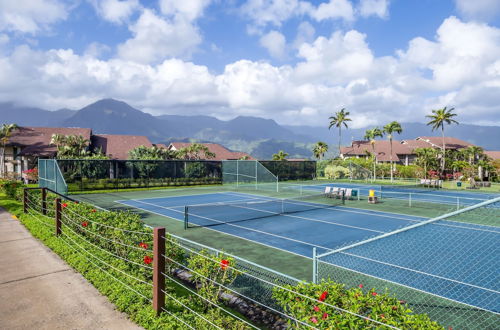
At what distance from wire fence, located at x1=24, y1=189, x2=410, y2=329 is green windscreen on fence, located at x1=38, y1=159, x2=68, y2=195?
17.5 m

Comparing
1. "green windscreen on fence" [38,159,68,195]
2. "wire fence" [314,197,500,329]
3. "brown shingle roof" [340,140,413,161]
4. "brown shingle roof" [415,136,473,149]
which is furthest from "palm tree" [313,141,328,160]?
"wire fence" [314,197,500,329]

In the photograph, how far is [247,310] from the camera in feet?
23.7

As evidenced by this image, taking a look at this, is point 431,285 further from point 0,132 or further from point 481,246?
point 0,132

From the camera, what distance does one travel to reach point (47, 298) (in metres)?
7.26

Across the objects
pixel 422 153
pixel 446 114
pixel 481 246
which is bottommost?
pixel 481 246

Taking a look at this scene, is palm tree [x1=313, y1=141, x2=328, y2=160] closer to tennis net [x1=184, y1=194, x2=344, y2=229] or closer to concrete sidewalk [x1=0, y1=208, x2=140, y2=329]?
tennis net [x1=184, y1=194, x2=344, y2=229]

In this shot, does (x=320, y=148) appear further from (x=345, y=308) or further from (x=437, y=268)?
(x=345, y=308)

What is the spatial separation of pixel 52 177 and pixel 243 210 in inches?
713

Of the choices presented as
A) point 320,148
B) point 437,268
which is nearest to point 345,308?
point 437,268

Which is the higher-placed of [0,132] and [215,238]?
[0,132]

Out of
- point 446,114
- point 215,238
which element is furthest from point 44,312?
point 446,114

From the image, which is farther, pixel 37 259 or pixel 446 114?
pixel 446 114

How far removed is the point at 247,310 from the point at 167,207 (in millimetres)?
17093

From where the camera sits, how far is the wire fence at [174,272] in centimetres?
587
